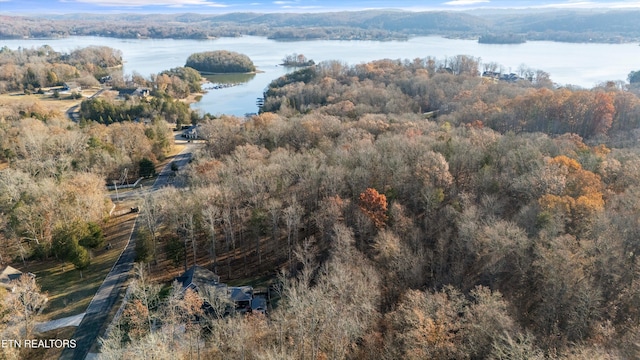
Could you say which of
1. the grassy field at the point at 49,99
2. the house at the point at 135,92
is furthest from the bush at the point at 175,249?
the house at the point at 135,92

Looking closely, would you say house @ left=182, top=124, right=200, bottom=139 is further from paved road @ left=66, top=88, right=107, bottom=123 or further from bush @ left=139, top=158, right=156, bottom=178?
paved road @ left=66, top=88, right=107, bottom=123

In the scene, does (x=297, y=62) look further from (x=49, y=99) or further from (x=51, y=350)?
(x=51, y=350)

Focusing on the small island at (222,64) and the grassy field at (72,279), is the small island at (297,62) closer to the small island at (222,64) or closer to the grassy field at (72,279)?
the small island at (222,64)

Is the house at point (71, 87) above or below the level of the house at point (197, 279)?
above

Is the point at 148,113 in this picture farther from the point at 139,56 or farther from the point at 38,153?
the point at 139,56

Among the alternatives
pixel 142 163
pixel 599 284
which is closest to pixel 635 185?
pixel 599 284

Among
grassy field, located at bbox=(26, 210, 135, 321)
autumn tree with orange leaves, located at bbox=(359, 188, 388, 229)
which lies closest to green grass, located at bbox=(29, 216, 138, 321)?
grassy field, located at bbox=(26, 210, 135, 321)

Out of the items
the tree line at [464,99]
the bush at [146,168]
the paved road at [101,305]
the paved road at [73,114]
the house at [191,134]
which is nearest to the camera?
the paved road at [101,305]
